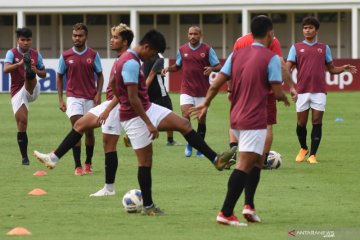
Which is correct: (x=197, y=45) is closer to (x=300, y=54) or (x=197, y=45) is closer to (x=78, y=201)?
(x=300, y=54)

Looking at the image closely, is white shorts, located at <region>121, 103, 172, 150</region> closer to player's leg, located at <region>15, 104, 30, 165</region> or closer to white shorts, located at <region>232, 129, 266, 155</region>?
white shorts, located at <region>232, 129, 266, 155</region>

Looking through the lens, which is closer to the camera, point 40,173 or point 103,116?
point 103,116

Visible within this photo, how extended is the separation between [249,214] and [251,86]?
1349 mm

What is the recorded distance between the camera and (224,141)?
21984 mm

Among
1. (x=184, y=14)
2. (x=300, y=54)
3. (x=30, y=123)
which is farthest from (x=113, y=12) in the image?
(x=300, y=54)

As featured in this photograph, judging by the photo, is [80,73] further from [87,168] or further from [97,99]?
[87,168]

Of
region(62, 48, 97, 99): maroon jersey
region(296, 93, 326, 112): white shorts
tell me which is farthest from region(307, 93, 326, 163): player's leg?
region(62, 48, 97, 99): maroon jersey

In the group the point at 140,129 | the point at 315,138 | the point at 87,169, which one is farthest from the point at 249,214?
the point at 315,138

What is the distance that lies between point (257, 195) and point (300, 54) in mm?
4564

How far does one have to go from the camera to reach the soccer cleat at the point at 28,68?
16.8 meters

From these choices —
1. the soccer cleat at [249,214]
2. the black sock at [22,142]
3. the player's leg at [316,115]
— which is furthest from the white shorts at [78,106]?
the soccer cleat at [249,214]

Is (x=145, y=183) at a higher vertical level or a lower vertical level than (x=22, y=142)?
higher

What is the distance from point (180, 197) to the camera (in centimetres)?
1348

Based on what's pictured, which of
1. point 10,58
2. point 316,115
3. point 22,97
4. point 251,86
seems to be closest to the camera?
point 251,86
